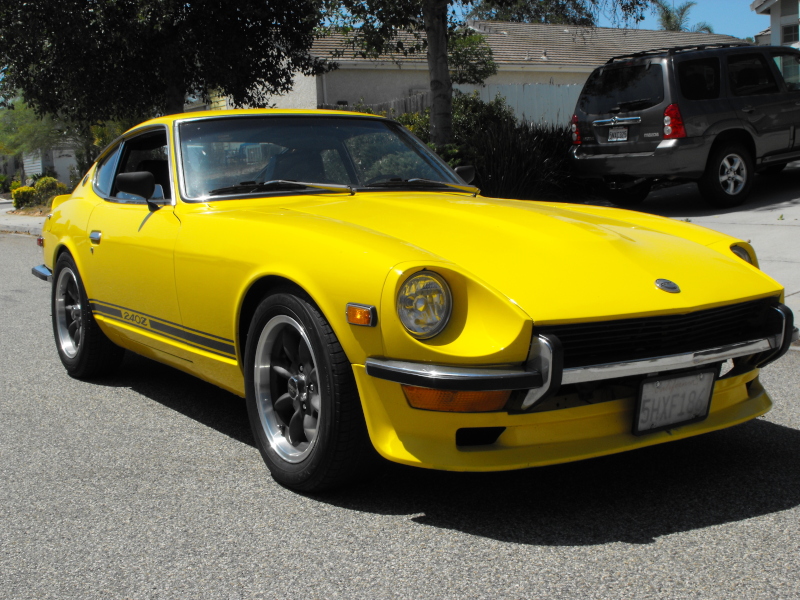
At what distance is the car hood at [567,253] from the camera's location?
9.94 ft

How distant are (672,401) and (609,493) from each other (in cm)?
43

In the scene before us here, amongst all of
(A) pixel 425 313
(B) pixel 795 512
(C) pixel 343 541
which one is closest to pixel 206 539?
(C) pixel 343 541

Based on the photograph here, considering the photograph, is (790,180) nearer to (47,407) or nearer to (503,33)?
(47,407)

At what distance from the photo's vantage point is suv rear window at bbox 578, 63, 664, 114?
35.3ft

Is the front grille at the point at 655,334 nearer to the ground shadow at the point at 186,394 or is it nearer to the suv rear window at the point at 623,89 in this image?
the ground shadow at the point at 186,394

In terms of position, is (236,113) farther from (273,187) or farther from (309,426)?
(309,426)

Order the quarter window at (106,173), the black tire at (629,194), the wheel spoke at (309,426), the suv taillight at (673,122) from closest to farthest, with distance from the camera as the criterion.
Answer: the wheel spoke at (309,426) → the quarter window at (106,173) → the suv taillight at (673,122) → the black tire at (629,194)

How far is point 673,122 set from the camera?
10.5m

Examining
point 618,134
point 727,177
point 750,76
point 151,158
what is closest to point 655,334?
point 151,158

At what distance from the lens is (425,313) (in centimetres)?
295

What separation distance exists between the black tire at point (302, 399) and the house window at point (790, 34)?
25.3m

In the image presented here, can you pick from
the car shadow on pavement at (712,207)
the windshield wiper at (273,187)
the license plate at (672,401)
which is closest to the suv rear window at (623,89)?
the car shadow on pavement at (712,207)

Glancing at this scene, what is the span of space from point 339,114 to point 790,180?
9936 millimetres

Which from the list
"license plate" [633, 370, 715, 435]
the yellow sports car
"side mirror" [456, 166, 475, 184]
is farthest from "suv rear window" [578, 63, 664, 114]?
"license plate" [633, 370, 715, 435]
